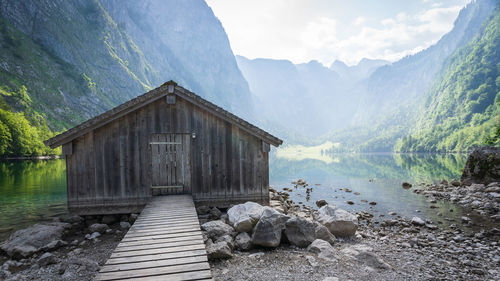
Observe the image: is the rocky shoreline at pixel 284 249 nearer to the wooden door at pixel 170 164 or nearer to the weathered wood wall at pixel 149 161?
the weathered wood wall at pixel 149 161

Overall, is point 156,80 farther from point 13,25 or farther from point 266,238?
point 266,238

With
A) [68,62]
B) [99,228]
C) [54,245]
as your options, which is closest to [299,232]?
[99,228]

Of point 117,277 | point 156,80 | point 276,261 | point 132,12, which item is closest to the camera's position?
point 117,277

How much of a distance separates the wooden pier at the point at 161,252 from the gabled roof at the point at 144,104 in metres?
4.12

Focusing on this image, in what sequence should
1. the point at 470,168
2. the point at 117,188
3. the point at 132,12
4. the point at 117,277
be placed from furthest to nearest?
the point at 132,12
the point at 470,168
the point at 117,188
the point at 117,277

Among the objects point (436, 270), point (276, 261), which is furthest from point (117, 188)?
point (436, 270)

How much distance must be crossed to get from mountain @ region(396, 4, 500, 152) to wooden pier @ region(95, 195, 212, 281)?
100134 millimetres

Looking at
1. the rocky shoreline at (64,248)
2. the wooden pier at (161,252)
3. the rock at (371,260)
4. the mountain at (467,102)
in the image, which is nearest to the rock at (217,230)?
the wooden pier at (161,252)

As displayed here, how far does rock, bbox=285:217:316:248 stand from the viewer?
7688 mm

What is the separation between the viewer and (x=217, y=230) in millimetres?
7969

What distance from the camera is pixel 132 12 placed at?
18750cm

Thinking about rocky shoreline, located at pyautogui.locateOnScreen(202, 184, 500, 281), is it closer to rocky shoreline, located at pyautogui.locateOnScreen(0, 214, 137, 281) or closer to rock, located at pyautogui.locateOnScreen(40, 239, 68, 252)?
rocky shoreline, located at pyautogui.locateOnScreen(0, 214, 137, 281)

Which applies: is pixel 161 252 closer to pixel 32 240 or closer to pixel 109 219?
pixel 32 240

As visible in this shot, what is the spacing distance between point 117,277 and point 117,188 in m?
6.38
